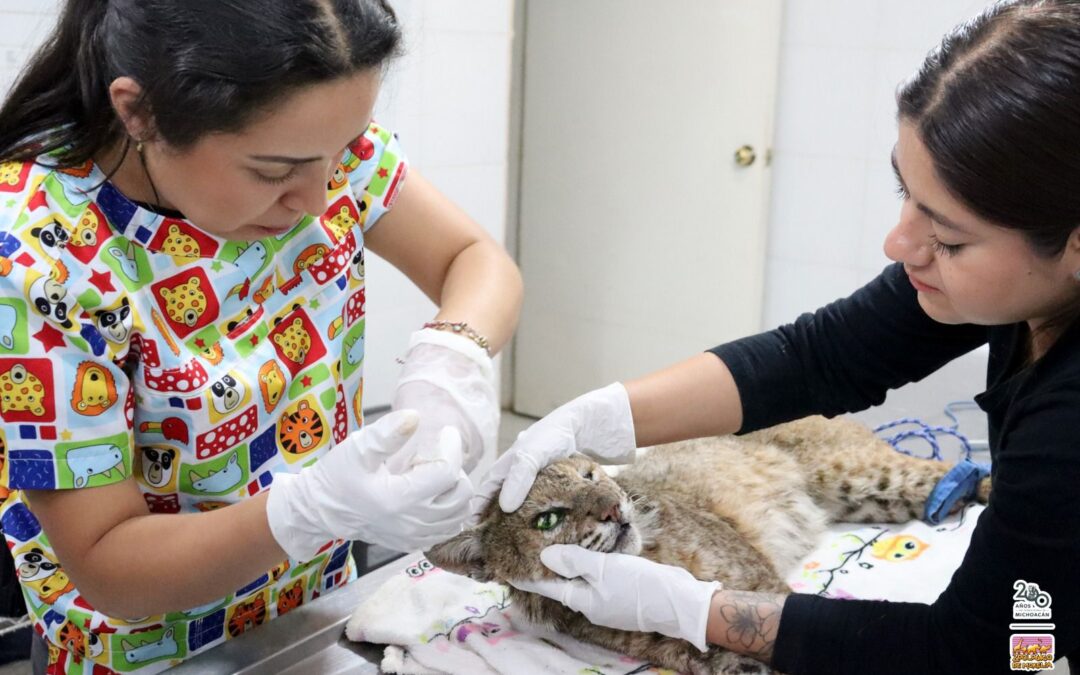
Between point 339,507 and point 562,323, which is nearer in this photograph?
point 339,507

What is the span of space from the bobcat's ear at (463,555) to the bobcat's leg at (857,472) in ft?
2.75

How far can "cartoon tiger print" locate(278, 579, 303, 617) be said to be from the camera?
Answer: 5.28 feet

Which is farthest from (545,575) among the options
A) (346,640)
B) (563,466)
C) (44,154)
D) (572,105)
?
(572,105)

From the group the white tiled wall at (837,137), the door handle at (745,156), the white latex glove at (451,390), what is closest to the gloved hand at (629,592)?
the white latex glove at (451,390)

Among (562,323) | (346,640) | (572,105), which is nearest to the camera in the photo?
(346,640)

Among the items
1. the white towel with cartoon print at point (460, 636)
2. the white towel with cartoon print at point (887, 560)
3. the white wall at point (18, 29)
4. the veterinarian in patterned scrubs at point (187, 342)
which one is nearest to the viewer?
the veterinarian in patterned scrubs at point (187, 342)

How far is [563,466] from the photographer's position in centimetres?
164

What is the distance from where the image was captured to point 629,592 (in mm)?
1461

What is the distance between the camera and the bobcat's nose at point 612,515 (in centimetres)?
159

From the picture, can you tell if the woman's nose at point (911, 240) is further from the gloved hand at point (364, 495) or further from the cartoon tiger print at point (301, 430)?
the cartoon tiger print at point (301, 430)

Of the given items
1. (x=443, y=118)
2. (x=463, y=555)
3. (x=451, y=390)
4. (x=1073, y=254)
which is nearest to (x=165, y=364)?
(x=451, y=390)

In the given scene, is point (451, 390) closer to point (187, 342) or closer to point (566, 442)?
point (566, 442)

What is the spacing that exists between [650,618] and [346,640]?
1.55 feet

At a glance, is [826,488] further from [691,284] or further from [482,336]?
[691,284]
